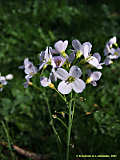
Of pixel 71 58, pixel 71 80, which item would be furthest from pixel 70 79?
pixel 71 58

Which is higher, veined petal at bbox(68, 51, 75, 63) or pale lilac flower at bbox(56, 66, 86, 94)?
veined petal at bbox(68, 51, 75, 63)

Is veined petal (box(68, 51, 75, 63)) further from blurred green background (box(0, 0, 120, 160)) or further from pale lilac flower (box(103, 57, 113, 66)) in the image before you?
pale lilac flower (box(103, 57, 113, 66))

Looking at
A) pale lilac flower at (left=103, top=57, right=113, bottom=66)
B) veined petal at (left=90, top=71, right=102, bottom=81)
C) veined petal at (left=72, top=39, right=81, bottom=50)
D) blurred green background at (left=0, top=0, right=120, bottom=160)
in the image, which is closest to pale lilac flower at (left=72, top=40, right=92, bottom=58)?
veined petal at (left=72, top=39, right=81, bottom=50)

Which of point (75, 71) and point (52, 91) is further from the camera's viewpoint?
point (52, 91)

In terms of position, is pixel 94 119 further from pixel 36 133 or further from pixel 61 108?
pixel 36 133

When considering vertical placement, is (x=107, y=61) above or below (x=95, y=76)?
above

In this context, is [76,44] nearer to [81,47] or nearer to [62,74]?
[81,47]
